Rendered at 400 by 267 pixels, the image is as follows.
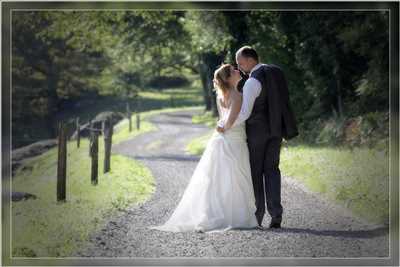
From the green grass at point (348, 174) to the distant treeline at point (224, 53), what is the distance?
0.57 metres

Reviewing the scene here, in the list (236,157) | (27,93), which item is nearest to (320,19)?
(236,157)

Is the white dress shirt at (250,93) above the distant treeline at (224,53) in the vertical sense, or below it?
below

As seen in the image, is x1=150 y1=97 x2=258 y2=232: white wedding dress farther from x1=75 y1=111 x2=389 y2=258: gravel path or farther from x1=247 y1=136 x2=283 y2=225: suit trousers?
x1=75 y1=111 x2=389 y2=258: gravel path

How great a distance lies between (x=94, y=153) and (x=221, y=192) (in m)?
3.42

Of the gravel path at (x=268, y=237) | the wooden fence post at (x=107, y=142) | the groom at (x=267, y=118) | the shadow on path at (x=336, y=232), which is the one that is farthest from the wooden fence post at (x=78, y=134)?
the shadow on path at (x=336, y=232)

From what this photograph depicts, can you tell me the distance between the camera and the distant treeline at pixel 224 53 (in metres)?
9.21

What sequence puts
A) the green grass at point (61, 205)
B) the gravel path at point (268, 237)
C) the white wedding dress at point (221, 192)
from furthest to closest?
the green grass at point (61, 205), the white wedding dress at point (221, 192), the gravel path at point (268, 237)

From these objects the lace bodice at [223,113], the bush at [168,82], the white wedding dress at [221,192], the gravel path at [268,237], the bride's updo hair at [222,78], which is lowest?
the gravel path at [268,237]

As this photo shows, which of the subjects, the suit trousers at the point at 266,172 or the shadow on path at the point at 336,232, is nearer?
the shadow on path at the point at 336,232

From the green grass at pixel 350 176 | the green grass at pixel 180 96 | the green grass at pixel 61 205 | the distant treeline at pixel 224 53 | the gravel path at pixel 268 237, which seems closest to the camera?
the gravel path at pixel 268 237

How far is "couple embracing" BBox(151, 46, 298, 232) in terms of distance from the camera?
27.8 ft

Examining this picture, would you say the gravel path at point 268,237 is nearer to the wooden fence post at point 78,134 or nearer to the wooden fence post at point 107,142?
the wooden fence post at point 78,134

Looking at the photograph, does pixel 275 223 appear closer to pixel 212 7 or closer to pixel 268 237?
pixel 268 237

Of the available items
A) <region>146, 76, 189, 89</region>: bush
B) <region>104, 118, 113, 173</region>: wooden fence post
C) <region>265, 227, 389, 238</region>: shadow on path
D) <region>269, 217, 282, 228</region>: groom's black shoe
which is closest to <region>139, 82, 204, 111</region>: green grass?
<region>146, 76, 189, 89</region>: bush
